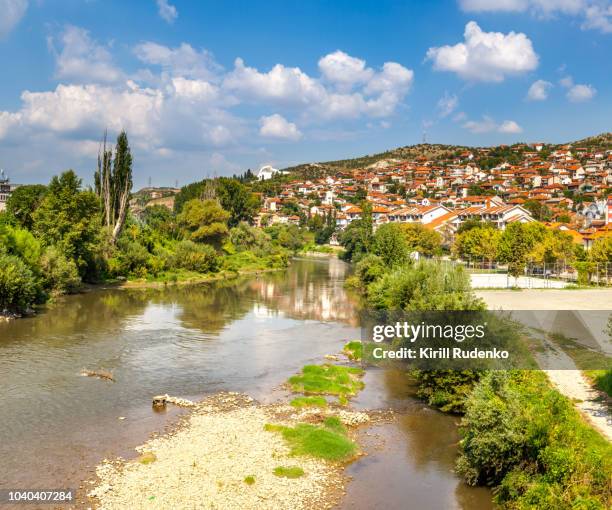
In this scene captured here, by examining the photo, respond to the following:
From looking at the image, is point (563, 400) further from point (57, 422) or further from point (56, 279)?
point (56, 279)

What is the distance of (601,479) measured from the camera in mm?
13211

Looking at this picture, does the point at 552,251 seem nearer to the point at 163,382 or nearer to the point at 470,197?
the point at 163,382

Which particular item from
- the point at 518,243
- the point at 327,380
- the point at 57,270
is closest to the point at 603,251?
the point at 518,243

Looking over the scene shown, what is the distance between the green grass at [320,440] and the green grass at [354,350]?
405 inches

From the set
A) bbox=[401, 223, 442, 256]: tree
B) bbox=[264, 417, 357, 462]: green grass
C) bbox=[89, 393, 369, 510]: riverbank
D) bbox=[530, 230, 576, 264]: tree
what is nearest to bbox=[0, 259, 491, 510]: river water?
bbox=[264, 417, 357, 462]: green grass

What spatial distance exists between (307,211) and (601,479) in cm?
13984

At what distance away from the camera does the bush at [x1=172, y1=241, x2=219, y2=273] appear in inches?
2665

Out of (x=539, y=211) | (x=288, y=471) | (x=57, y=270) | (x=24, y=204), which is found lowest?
(x=288, y=471)

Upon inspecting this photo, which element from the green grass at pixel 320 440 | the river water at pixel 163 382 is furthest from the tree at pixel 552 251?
the green grass at pixel 320 440

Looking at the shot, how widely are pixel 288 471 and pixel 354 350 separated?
602 inches

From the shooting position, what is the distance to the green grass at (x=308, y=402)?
894 inches

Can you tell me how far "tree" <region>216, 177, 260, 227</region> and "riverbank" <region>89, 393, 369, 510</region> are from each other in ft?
257

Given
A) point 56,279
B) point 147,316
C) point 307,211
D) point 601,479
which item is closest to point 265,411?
point 601,479

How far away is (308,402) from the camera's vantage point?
22922 mm
